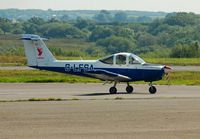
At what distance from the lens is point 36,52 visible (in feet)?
105

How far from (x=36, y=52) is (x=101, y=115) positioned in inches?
471

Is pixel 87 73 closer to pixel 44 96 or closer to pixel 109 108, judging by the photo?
pixel 44 96

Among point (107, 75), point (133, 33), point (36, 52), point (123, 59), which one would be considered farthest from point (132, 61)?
point (133, 33)

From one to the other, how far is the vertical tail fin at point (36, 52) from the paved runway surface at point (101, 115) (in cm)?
211

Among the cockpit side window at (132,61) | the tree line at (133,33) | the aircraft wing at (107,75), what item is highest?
the cockpit side window at (132,61)

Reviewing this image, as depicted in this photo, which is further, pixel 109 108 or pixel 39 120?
pixel 109 108

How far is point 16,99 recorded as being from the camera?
2564cm

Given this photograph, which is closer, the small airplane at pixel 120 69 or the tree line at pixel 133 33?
the small airplane at pixel 120 69

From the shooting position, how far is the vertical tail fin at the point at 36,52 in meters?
31.8

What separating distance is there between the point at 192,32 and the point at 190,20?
31.3 m

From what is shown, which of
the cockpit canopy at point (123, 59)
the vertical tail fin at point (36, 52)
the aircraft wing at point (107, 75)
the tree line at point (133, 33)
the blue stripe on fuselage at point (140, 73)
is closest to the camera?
the blue stripe on fuselage at point (140, 73)

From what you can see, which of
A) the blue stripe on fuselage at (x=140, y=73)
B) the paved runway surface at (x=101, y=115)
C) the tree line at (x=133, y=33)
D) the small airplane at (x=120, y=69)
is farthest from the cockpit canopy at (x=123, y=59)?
the tree line at (x=133, y=33)

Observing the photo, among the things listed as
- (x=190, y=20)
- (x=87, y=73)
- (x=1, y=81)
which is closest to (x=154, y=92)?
(x=87, y=73)

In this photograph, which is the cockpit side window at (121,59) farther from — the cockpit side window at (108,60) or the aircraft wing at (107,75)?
the aircraft wing at (107,75)
